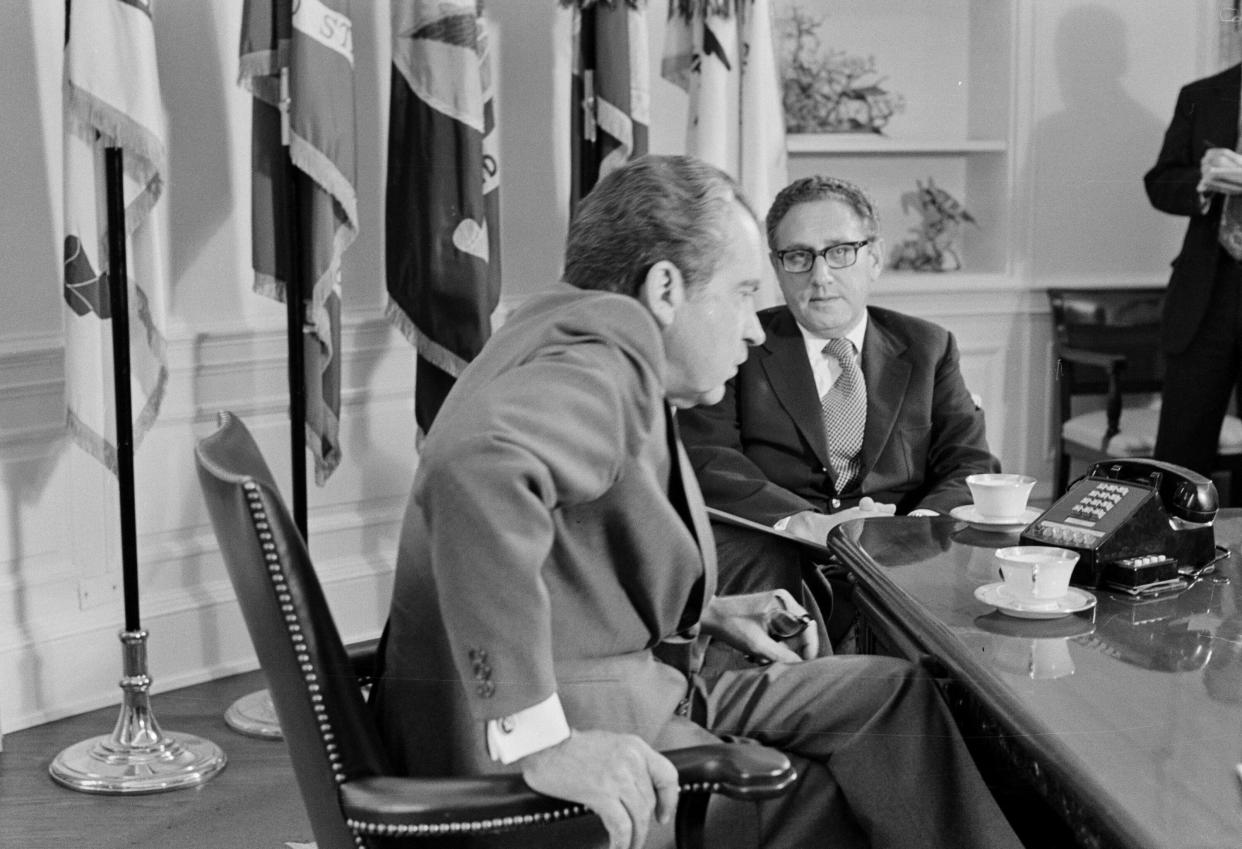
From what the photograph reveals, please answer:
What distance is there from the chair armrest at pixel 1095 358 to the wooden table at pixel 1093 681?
278 cm

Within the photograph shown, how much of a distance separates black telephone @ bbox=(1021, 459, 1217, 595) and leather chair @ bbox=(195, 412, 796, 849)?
67 centimetres

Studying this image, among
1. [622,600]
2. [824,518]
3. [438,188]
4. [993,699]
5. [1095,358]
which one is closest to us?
[993,699]

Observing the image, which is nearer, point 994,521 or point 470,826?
point 470,826

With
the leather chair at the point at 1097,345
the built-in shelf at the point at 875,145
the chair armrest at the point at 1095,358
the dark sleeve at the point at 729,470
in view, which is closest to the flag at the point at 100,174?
the dark sleeve at the point at 729,470

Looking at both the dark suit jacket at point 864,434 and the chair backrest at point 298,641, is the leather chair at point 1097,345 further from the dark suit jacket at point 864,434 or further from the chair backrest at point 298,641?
the chair backrest at point 298,641

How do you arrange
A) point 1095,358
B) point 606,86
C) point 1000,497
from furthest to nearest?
1. point 1095,358
2. point 606,86
3. point 1000,497

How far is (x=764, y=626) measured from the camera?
81.0 inches

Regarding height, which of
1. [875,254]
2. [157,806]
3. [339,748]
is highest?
[875,254]

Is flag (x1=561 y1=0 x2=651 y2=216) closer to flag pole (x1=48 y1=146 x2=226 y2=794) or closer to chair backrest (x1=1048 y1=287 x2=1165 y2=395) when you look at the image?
flag pole (x1=48 y1=146 x2=226 y2=794)

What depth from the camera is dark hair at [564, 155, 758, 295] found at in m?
1.74

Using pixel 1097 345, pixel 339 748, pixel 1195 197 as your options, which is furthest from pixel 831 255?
pixel 1097 345

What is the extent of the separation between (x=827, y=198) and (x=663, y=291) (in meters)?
1.32

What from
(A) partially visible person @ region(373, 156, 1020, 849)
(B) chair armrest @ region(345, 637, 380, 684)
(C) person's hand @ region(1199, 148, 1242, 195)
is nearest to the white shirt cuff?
(A) partially visible person @ region(373, 156, 1020, 849)

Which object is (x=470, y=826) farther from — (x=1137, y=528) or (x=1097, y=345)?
(x=1097, y=345)
